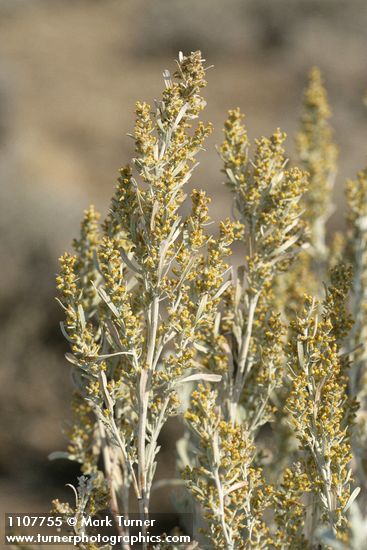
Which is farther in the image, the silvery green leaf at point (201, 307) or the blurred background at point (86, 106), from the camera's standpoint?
the blurred background at point (86, 106)

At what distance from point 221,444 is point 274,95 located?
23.4 m

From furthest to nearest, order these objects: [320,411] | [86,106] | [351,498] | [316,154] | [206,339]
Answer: [86,106], [316,154], [206,339], [320,411], [351,498]

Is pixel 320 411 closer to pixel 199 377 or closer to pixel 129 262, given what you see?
pixel 199 377

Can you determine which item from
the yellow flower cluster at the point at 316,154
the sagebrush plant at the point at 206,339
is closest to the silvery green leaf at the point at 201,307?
the sagebrush plant at the point at 206,339

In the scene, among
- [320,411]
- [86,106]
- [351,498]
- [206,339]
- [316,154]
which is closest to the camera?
[351,498]

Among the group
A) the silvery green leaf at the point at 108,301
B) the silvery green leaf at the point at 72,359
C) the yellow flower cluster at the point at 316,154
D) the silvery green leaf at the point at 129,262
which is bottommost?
the silvery green leaf at the point at 72,359

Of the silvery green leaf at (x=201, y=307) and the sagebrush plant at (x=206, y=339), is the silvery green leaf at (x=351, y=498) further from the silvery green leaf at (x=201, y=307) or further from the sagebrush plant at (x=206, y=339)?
the silvery green leaf at (x=201, y=307)

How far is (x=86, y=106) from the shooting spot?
2494 cm

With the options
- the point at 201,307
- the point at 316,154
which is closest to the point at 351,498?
the point at 201,307

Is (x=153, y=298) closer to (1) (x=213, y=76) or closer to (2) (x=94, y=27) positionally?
(1) (x=213, y=76)

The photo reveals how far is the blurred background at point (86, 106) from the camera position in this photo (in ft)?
31.0

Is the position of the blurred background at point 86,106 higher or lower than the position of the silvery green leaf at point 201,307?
higher

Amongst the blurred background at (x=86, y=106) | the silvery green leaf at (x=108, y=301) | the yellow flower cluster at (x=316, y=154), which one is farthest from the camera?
the blurred background at (x=86, y=106)

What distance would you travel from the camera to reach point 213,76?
26.2 meters
